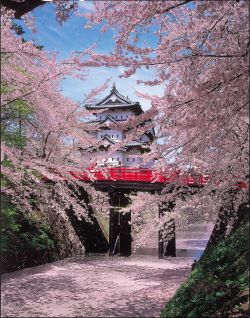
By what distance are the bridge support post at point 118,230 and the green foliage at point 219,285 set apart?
9.62m

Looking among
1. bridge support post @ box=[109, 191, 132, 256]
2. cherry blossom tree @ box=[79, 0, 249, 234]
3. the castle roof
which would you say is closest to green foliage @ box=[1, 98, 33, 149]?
cherry blossom tree @ box=[79, 0, 249, 234]

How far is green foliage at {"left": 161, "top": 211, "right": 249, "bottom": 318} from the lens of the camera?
439 cm

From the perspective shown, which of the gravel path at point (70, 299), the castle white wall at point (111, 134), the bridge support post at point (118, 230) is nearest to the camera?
the gravel path at point (70, 299)

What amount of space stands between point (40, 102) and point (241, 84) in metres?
4.36

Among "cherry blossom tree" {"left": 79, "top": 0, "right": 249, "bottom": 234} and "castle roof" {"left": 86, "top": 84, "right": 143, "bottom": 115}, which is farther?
"castle roof" {"left": 86, "top": 84, "right": 143, "bottom": 115}

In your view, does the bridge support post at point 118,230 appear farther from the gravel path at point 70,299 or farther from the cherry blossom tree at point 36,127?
the gravel path at point 70,299

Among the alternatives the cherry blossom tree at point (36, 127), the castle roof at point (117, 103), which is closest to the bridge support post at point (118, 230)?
the cherry blossom tree at point (36, 127)

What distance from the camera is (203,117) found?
13.2ft

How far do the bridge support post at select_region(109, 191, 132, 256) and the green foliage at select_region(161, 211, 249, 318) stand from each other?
31.6 ft

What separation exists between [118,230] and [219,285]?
11.7 meters

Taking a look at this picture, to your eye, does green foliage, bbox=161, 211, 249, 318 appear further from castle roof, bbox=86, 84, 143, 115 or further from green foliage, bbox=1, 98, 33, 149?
castle roof, bbox=86, 84, 143, 115

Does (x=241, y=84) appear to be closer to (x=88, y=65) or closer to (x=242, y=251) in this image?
(x=88, y=65)

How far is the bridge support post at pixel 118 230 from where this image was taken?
1647cm

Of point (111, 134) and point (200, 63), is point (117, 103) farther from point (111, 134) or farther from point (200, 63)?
point (200, 63)
